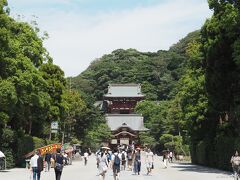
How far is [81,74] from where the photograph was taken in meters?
148

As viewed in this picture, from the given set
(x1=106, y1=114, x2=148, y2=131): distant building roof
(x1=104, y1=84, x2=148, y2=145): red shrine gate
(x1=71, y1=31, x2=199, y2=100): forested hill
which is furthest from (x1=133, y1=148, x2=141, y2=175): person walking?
(x1=71, y1=31, x2=199, y2=100): forested hill

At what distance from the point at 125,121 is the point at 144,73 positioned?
132ft

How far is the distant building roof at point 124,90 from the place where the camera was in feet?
370

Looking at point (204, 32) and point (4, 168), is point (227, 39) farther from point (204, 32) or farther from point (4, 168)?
point (4, 168)

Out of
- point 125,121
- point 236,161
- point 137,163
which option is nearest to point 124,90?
point 125,121

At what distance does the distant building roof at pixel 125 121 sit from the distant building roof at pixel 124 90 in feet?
32.4

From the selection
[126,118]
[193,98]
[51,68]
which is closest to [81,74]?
[126,118]

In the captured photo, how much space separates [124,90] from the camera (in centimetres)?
11431

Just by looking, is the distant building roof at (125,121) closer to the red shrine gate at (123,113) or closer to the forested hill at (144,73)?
the red shrine gate at (123,113)

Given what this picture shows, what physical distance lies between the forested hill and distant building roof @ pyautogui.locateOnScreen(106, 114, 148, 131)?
23.3 m

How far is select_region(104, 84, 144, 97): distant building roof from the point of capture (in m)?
113

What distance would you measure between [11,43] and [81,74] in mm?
117825

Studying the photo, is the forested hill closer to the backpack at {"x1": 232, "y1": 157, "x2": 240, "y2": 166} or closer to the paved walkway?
the paved walkway

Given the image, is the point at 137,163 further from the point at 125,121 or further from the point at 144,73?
the point at 144,73
